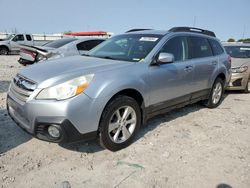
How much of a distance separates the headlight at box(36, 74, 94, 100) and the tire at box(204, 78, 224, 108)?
3.49 m

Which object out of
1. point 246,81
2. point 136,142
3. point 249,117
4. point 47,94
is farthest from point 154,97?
point 246,81

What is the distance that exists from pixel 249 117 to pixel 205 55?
5.20ft

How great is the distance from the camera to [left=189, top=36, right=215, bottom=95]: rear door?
4562 mm

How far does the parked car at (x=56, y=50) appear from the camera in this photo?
293 inches

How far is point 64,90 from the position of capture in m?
2.74

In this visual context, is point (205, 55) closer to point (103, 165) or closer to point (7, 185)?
point (103, 165)

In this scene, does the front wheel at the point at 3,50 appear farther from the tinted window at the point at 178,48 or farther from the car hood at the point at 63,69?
the tinted window at the point at 178,48

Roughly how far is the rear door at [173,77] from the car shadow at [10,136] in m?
2.01

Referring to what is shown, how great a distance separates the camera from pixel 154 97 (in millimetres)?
3654

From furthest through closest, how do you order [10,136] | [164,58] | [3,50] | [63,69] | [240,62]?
[3,50] < [240,62] < [10,136] < [164,58] < [63,69]

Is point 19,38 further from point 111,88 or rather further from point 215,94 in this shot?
point 111,88

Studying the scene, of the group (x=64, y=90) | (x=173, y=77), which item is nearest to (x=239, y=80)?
(x=173, y=77)

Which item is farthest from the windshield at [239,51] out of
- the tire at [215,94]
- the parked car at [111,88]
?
the parked car at [111,88]

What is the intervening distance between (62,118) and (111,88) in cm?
69
